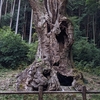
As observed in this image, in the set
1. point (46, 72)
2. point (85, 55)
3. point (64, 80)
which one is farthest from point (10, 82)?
point (85, 55)

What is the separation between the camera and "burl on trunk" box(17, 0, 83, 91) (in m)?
9.20

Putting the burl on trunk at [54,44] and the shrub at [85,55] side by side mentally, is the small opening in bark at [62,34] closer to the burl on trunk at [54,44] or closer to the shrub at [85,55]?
the burl on trunk at [54,44]

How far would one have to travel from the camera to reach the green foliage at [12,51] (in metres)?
13.3

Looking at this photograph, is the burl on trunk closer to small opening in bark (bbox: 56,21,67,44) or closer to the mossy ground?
small opening in bark (bbox: 56,21,67,44)

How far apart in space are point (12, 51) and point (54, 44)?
14.0 feet

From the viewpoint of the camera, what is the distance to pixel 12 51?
1369 centimetres

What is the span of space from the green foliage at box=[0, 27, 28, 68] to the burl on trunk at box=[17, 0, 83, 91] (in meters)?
3.16

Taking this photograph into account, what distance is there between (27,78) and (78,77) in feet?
7.72

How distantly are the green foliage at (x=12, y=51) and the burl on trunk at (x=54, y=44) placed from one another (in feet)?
10.4

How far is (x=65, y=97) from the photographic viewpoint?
5.98 metres

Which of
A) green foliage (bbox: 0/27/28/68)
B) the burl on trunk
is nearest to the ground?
the burl on trunk

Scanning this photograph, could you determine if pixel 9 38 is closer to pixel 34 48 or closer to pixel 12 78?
pixel 34 48

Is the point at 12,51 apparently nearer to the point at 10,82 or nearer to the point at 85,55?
the point at 10,82

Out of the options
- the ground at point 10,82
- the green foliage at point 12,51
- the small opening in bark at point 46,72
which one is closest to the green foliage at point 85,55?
the ground at point 10,82
